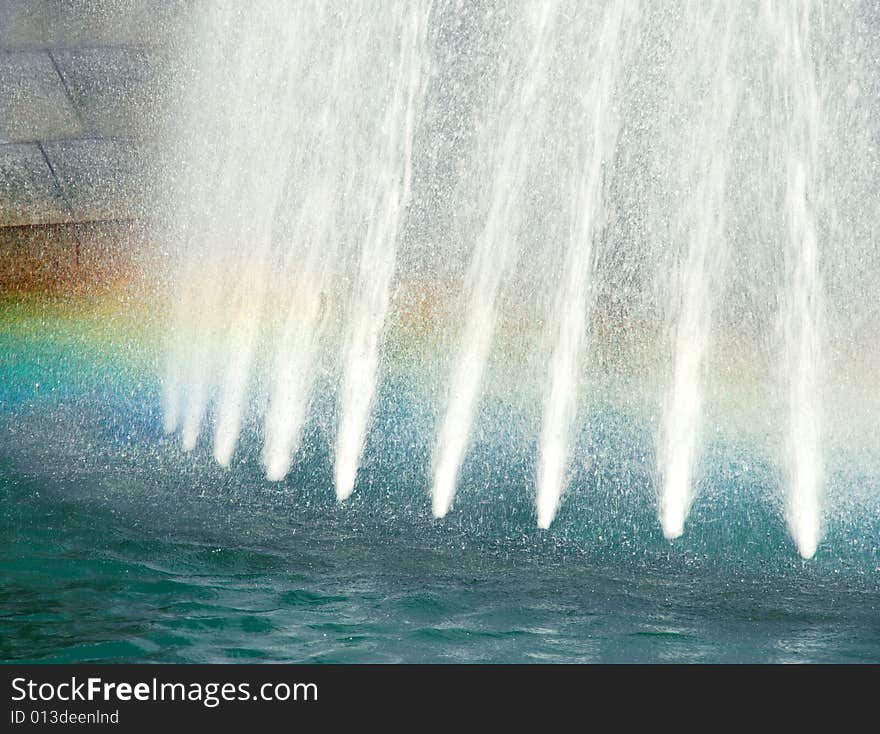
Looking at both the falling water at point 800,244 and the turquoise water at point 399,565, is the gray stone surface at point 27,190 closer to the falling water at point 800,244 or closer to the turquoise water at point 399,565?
the turquoise water at point 399,565

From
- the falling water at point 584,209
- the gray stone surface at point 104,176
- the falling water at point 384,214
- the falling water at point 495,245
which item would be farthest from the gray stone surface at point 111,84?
the falling water at point 584,209

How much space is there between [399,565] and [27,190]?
6020 millimetres

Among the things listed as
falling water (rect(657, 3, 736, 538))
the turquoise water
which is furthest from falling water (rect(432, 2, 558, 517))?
falling water (rect(657, 3, 736, 538))

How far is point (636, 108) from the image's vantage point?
941 centimetres

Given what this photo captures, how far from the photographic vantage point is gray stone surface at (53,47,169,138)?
405 inches

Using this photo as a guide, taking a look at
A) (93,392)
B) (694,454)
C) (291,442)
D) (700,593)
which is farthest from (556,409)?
(93,392)

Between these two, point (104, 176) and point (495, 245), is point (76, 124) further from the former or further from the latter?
point (495, 245)

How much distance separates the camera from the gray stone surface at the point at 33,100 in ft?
33.5

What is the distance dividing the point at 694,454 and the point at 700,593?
2092 mm

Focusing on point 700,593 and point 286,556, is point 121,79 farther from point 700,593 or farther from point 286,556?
point 700,593

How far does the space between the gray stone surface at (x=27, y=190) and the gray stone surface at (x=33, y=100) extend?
0.16 meters

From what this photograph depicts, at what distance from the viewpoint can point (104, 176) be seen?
10250 millimetres

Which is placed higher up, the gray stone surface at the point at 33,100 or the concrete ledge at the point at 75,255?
the gray stone surface at the point at 33,100

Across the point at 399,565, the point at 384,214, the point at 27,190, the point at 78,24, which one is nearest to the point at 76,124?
the point at 27,190
